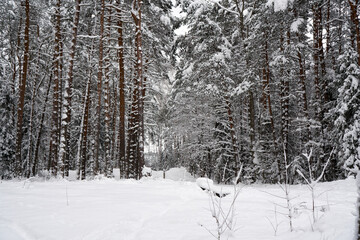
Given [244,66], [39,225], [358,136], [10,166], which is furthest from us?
[10,166]

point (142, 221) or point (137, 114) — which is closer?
point (142, 221)

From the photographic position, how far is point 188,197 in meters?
4.55

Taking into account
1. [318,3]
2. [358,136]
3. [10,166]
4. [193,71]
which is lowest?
[10,166]

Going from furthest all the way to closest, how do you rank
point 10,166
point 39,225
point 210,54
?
point 10,166 < point 210,54 < point 39,225

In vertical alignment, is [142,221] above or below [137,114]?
below

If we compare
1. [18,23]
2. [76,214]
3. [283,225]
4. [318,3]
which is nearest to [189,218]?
[283,225]

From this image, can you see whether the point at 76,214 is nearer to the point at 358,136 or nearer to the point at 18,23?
the point at 358,136

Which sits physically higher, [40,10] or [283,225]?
[40,10]

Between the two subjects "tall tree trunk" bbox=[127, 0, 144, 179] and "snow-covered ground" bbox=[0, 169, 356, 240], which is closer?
"snow-covered ground" bbox=[0, 169, 356, 240]

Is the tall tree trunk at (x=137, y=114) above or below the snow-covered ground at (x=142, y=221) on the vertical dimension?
above

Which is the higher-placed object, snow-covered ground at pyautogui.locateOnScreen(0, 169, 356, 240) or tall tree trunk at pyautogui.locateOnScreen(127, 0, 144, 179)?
tall tree trunk at pyautogui.locateOnScreen(127, 0, 144, 179)

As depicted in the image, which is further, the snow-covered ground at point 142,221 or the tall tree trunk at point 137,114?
the tall tree trunk at point 137,114

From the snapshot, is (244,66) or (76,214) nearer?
(76,214)

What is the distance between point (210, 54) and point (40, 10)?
32.6 feet
